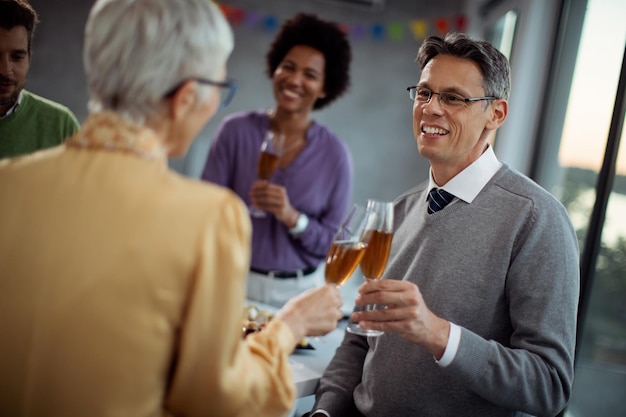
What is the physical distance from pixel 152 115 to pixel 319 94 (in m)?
1.81

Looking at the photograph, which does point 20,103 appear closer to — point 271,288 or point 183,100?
point 183,100

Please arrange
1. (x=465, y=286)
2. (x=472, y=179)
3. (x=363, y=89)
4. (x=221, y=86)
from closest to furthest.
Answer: (x=221, y=86), (x=465, y=286), (x=472, y=179), (x=363, y=89)

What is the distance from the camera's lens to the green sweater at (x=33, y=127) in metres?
1.56

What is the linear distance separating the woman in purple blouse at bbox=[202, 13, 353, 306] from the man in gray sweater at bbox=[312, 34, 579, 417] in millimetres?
808

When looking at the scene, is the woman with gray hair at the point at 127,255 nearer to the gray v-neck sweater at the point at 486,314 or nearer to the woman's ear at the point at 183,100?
the woman's ear at the point at 183,100

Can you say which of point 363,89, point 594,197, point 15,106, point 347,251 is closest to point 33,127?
point 15,106

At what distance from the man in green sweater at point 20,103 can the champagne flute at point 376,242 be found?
93cm

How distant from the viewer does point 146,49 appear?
34.1 inches

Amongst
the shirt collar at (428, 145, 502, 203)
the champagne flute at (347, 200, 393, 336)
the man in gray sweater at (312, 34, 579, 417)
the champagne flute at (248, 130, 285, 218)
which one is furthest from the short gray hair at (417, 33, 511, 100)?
the champagne flute at (248, 130, 285, 218)

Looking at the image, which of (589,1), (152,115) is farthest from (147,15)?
(589,1)

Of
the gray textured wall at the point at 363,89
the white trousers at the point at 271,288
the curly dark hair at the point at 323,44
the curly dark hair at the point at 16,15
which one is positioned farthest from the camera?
the gray textured wall at the point at 363,89

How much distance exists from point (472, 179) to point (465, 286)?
0.94ft

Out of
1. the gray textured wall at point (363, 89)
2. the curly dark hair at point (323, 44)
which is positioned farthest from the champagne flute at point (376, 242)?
the gray textured wall at point (363, 89)

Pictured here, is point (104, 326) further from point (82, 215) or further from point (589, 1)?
point (589, 1)
